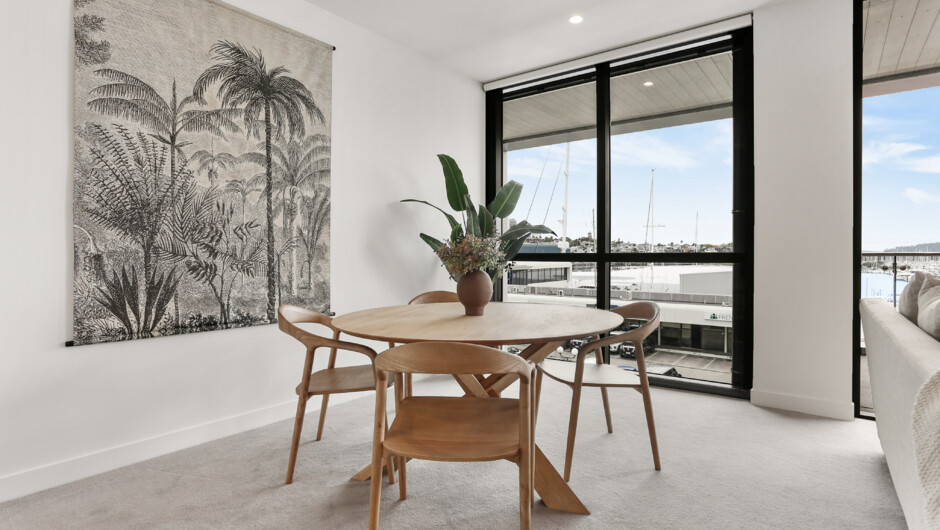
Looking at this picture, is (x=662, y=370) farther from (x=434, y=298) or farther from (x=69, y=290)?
(x=69, y=290)

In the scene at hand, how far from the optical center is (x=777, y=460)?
2365mm

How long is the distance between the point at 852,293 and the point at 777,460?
133 centimetres

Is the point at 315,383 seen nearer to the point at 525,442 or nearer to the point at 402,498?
the point at 402,498

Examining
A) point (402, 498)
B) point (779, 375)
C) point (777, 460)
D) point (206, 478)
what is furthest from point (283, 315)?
point (779, 375)

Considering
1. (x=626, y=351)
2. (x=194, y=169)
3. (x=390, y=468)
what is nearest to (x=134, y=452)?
(x=390, y=468)

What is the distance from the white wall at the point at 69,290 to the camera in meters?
2.05

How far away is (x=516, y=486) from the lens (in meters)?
2.14

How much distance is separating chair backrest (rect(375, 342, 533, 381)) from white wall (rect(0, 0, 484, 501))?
1.78 meters

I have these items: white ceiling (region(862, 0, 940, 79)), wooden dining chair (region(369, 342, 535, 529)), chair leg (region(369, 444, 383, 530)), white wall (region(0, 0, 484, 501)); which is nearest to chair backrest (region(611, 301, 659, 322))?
wooden dining chair (region(369, 342, 535, 529))

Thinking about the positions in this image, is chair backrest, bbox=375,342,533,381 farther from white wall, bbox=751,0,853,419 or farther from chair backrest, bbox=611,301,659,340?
white wall, bbox=751,0,853,419

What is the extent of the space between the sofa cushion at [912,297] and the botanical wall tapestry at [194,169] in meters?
3.11

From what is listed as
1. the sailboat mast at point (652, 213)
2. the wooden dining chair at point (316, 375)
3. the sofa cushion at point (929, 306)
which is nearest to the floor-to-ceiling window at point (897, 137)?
the sofa cushion at point (929, 306)

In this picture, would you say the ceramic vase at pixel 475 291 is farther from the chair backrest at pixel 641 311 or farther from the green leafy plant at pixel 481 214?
the green leafy plant at pixel 481 214

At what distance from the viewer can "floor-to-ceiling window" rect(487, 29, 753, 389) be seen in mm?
3553
